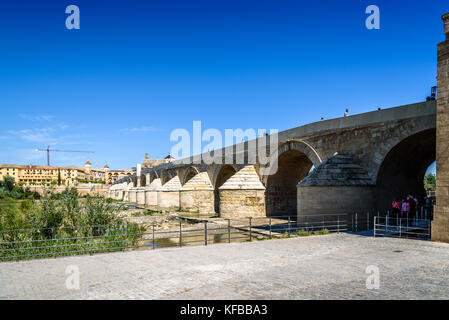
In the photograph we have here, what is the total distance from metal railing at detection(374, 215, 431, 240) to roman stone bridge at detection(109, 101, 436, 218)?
97cm

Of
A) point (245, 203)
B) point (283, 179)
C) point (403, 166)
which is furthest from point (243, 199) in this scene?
point (403, 166)

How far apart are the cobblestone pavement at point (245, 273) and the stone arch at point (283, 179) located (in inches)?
416

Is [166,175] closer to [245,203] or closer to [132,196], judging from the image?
[132,196]

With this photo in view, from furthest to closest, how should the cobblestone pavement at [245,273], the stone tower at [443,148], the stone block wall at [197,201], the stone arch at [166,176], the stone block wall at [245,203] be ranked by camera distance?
the stone arch at [166,176] → the stone block wall at [197,201] → the stone block wall at [245,203] → the stone tower at [443,148] → the cobblestone pavement at [245,273]

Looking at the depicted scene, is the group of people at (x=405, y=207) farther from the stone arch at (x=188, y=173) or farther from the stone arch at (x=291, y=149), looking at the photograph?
the stone arch at (x=188, y=173)

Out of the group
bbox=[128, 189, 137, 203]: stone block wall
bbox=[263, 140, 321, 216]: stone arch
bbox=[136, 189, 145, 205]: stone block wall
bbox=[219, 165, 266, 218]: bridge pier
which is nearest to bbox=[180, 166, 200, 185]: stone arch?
bbox=[136, 189, 145, 205]: stone block wall

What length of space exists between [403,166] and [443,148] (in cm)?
492

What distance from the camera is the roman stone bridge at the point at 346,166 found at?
39.2ft

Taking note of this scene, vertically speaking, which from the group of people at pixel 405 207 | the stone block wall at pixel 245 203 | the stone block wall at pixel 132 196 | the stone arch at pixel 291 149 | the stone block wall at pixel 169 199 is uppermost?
the stone arch at pixel 291 149

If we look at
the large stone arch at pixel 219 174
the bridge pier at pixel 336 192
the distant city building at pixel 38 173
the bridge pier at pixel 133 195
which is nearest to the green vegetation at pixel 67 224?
the bridge pier at pixel 336 192

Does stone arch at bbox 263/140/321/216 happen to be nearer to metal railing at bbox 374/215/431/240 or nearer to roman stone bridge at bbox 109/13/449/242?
roman stone bridge at bbox 109/13/449/242

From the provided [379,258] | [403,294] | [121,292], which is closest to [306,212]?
[379,258]
